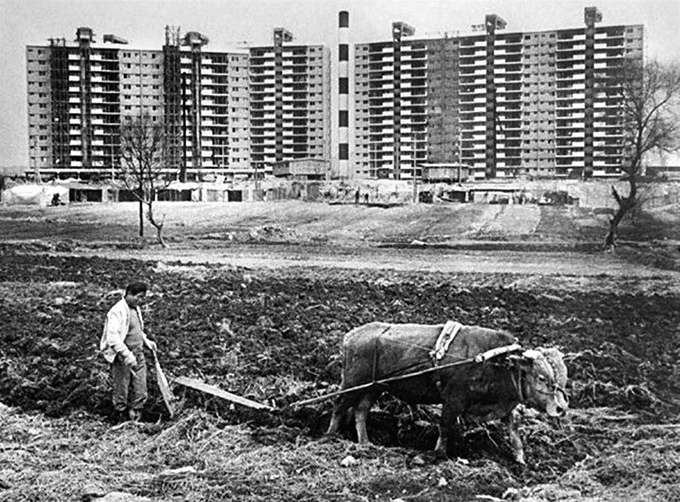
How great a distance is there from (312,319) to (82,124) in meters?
4.26

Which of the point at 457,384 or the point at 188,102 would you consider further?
the point at 188,102

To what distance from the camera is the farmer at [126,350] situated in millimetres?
6492

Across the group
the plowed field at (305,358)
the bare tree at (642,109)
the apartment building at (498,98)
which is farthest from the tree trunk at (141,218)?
the bare tree at (642,109)

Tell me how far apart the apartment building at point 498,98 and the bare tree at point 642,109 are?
109 millimetres

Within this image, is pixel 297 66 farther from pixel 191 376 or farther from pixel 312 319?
pixel 191 376

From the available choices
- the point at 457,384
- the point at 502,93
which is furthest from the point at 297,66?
the point at 457,384

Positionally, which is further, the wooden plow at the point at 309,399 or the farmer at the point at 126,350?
the farmer at the point at 126,350

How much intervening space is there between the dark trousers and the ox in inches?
63.0

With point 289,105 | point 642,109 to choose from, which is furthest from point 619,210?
point 289,105

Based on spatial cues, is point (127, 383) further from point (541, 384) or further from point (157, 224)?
point (157, 224)

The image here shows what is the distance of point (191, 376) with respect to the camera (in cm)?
752

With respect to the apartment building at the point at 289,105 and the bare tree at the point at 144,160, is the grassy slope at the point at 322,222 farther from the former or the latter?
the apartment building at the point at 289,105

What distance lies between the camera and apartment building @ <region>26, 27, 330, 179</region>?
1066 cm

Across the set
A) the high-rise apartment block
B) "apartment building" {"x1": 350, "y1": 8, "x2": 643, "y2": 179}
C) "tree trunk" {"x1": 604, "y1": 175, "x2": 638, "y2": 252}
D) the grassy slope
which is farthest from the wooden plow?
the grassy slope
